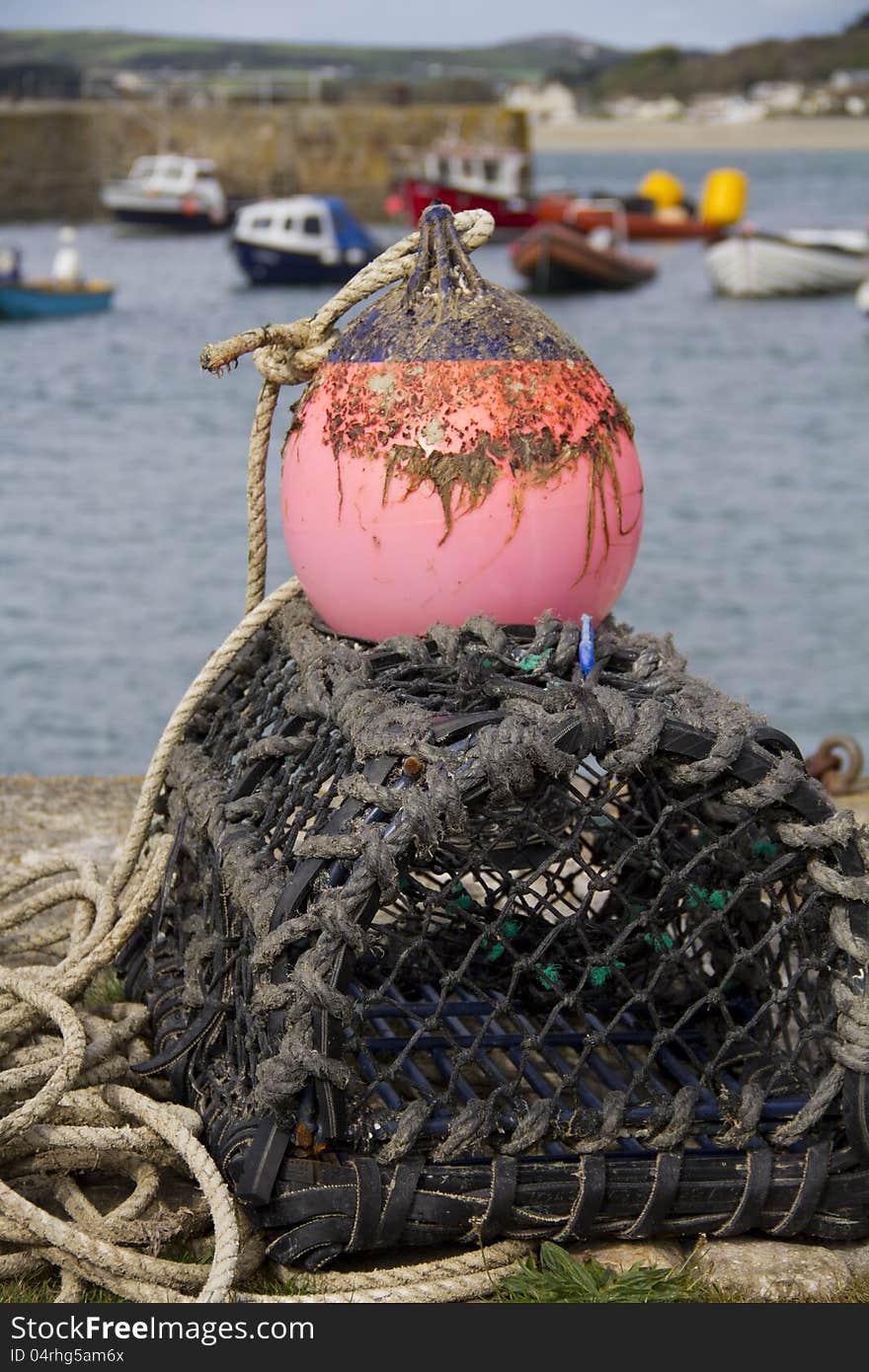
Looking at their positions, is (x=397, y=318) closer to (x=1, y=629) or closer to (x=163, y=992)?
(x=163, y=992)

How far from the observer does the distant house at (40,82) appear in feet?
193

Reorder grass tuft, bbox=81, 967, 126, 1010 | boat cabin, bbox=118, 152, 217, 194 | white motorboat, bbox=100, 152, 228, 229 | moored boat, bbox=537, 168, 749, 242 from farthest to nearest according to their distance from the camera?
boat cabin, bbox=118, 152, 217, 194, moored boat, bbox=537, 168, 749, 242, white motorboat, bbox=100, 152, 228, 229, grass tuft, bbox=81, 967, 126, 1010

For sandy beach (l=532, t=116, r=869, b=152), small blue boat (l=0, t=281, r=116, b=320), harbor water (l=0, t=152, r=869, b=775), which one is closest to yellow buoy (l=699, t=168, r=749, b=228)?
harbor water (l=0, t=152, r=869, b=775)

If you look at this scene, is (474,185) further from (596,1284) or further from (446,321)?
(596,1284)

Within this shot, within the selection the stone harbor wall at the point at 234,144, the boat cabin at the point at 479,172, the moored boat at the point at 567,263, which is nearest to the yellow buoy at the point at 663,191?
the stone harbor wall at the point at 234,144

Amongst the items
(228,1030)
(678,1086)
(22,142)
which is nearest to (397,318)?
(228,1030)

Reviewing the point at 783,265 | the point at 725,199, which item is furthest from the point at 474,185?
the point at 725,199

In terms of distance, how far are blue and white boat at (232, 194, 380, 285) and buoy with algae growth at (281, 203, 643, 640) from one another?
3079 centimetres

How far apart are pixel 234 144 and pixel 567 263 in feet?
67.4

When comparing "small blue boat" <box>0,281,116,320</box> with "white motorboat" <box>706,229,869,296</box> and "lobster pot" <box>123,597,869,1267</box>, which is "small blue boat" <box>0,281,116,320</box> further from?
"lobster pot" <box>123,597,869,1267</box>

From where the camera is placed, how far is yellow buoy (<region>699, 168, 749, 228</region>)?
165 feet

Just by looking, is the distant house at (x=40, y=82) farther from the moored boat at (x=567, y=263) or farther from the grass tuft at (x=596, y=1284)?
the grass tuft at (x=596, y=1284)

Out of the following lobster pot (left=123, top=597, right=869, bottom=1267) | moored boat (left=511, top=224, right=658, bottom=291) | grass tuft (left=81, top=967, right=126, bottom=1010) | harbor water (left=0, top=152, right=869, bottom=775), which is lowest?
harbor water (left=0, top=152, right=869, bottom=775)

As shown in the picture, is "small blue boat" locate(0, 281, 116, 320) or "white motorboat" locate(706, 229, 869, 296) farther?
"white motorboat" locate(706, 229, 869, 296)
